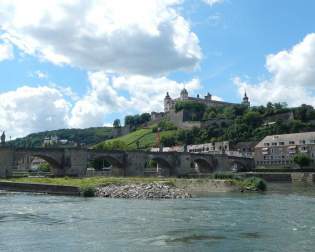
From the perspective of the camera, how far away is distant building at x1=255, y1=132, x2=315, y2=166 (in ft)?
412

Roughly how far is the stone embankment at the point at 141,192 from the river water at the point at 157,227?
949 centimetres

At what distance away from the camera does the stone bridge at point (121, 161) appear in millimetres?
80750

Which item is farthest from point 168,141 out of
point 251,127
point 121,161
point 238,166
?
point 121,161

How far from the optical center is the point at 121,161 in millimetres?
96812

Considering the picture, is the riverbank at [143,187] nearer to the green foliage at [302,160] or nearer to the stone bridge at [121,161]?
the stone bridge at [121,161]

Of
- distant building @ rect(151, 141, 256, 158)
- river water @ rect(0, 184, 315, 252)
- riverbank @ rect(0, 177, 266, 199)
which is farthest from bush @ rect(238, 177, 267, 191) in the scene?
distant building @ rect(151, 141, 256, 158)

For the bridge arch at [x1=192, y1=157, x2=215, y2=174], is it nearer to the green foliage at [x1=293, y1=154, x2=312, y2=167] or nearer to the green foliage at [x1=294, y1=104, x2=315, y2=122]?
the green foliage at [x1=293, y1=154, x2=312, y2=167]

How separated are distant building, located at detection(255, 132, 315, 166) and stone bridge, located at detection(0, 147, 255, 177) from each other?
5.69 meters

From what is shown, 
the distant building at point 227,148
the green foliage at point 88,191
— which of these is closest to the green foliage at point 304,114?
the distant building at point 227,148

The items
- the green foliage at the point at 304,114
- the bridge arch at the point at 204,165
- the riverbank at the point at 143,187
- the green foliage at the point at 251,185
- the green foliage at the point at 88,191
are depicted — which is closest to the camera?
the riverbank at the point at 143,187

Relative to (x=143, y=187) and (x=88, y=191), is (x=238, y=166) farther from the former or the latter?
(x=88, y=191)

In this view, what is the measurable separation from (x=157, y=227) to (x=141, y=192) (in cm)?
2445

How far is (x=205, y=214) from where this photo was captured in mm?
35844

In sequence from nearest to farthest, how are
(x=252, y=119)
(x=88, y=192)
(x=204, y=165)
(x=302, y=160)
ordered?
(x=88, y=192) → (x=302, y=160) → (x=204, y=165) → (x=252, y=119)
